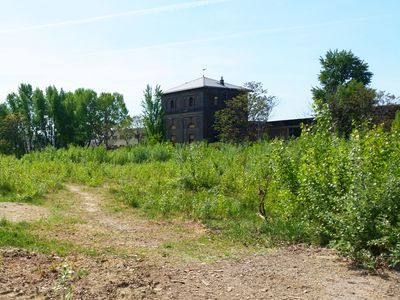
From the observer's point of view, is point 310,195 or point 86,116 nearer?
point 310,195

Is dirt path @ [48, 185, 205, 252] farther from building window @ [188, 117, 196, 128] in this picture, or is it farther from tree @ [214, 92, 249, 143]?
building window @ [188, 117, 196, 128]

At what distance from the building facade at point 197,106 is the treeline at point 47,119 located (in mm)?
6007

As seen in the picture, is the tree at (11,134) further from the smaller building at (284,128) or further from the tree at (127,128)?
the smaller building at (284,128)

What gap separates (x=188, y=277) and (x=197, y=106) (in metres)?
44.7

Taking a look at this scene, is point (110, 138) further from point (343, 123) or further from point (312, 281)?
point (312, 281)

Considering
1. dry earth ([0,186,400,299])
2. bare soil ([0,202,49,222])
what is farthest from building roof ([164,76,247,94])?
dry earth ([0,186,400,299])

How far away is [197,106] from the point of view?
160 feet

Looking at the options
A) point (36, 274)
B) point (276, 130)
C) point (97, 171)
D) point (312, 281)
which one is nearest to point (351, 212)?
point (312, 281)

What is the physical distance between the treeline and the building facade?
601cm

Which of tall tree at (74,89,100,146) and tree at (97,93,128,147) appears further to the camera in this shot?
tree at (97,93,128,147)

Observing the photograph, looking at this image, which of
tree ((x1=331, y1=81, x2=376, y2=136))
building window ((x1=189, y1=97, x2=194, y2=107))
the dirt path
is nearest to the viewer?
the dirt path

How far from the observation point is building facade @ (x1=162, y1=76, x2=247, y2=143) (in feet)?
158

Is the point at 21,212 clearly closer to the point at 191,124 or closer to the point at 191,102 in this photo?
the point at 191,102

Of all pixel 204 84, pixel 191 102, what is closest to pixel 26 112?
pixel 191 102
